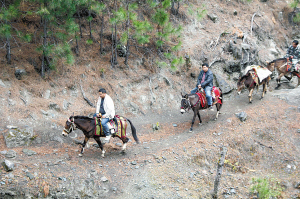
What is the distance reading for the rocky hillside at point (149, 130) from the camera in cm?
730

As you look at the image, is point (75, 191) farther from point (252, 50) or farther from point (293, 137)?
point (252, 50)

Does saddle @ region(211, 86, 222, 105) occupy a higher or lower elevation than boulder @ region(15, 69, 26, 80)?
lower

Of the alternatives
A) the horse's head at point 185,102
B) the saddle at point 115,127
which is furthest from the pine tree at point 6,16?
the horse's head at point 185,102

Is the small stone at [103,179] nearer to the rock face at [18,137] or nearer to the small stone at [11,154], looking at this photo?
the small stone at [11,154]

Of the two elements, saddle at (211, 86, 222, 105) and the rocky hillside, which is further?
saddle at (211, 86, 222, 105)

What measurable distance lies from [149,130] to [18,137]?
210 inches

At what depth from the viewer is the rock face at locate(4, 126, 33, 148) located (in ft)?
26.8

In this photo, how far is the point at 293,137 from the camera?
429 inches

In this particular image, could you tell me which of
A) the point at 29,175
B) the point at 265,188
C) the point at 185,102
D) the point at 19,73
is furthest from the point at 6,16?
the point at 265,188

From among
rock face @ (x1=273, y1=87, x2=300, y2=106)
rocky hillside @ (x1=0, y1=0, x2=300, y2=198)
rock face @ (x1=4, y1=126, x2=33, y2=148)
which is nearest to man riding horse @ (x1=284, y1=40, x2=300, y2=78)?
rock face @ (x1=273, y1=87, x2=300, y2=106)

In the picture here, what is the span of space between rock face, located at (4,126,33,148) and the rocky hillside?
36 millimetres

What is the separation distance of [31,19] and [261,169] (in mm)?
12856

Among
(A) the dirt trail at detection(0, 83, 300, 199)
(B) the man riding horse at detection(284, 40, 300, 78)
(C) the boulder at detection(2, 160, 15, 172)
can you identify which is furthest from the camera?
(B) the man riding horse at detection(284, 40, 300, 78)

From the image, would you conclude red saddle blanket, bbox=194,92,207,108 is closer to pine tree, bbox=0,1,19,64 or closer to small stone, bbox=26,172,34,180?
small stone, bbox=26,172,34,180
